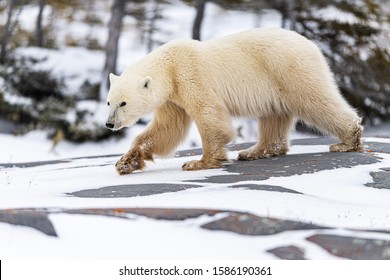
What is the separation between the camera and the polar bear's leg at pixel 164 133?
6.62 metres

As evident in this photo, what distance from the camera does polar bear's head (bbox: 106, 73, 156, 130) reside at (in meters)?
6.00

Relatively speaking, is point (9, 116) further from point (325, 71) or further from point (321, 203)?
point (321, 203)

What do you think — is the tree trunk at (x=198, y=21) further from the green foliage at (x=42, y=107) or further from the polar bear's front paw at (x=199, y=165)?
the polar bear's front paw at (x=199, y=165)

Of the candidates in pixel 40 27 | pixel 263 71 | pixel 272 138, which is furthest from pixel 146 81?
pixel 40 27

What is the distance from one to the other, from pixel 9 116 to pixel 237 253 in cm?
1272

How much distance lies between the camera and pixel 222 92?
6438 millimetres

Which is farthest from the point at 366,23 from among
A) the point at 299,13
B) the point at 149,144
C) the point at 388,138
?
the point at 149,144

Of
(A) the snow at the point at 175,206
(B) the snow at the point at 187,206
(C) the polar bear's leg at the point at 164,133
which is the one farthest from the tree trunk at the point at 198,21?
(B) the snow at the point at 187,206

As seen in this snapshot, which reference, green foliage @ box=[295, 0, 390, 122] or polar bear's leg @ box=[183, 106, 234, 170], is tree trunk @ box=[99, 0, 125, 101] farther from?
polar bear's leg @ box=[183, 106, 234, 170]

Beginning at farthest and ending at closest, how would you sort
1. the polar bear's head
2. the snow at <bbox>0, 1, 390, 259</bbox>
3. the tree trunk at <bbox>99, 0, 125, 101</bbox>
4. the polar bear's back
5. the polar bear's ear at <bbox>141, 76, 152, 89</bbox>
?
the tree trunk at <bbox>99, 0, 125, 101</bbox>
the polar bear's back
the polar bear's ear at <bbox>141, 76, 152, 89</bbox>
the polar bear's head
the snow at <bbox>0, 1, 390, 259</bbox>

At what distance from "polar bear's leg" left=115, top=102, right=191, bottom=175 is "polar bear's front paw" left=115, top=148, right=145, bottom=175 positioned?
45mm

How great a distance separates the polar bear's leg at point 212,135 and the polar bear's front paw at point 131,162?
0.51 metres

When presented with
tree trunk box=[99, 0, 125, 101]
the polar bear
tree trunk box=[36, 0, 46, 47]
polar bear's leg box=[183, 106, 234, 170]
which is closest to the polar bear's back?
the polar bear

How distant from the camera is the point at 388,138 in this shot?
26.8 ft
